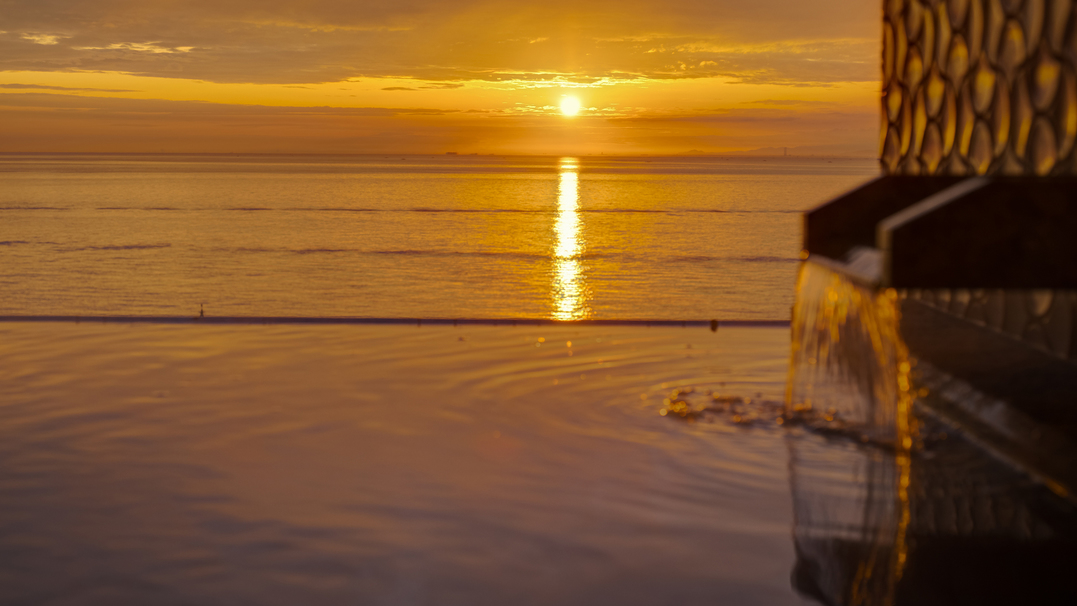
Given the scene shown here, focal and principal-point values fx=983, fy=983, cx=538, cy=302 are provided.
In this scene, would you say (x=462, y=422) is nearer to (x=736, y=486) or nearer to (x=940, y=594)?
(x=736, y=486)

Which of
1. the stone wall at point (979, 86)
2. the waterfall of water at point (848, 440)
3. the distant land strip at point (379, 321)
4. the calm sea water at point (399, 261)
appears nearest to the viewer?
the waterfall of water at point (848, 440)

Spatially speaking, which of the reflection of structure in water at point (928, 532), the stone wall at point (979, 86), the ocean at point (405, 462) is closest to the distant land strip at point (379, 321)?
the ocean at point (405, 462)

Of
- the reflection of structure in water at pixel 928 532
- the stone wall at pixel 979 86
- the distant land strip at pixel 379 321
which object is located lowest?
the reflection of structure in water at pixel 928 532

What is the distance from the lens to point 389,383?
7656 mm

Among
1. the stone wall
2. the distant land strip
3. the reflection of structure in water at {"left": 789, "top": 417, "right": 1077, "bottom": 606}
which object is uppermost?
the stone wall

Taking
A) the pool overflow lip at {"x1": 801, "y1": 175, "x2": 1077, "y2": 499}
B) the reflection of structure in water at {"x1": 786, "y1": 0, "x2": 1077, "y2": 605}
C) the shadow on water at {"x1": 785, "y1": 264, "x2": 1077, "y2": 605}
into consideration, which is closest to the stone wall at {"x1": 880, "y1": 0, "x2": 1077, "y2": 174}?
the reflection of structure in water at {"x1": 786, "y1": 0, "x2": 1077, "y2": 605}

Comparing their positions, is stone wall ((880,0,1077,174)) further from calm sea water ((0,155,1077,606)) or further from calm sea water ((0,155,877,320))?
calm sea water ((0,155,877,320))

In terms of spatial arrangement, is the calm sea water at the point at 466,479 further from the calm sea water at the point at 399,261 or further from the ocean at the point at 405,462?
the calm sea water at the point at 399,261

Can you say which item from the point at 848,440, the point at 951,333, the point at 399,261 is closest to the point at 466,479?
the point at 848,440

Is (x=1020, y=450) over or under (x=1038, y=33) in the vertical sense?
under

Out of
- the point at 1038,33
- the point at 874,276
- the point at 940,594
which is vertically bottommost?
the point at 940,594

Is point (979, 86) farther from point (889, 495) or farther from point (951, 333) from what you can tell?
point (889, 495)

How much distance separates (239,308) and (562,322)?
240 inches

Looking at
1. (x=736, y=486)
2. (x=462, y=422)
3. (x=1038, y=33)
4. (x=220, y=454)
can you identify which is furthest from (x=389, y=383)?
(x=1038, y=33)
